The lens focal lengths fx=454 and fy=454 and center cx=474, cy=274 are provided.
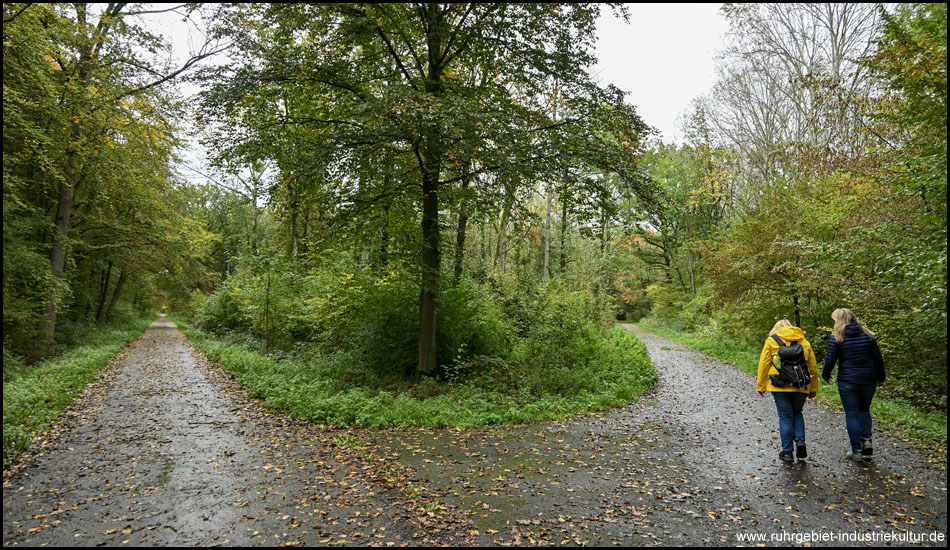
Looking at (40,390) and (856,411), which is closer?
(856,411)

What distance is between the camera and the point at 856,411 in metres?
5.65

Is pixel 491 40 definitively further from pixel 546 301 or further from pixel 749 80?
pixel 749 80

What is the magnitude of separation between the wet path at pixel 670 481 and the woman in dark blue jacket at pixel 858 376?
1.03ft

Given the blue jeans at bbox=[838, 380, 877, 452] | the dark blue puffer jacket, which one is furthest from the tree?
the blue jeans at bbox=[838, 380, 877, 452]

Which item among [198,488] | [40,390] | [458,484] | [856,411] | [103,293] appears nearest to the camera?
[198,488]

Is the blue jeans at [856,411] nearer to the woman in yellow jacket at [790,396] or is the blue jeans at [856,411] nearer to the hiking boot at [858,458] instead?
the hiking boot at [858,458]

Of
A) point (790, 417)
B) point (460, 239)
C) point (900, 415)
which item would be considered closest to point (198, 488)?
point (790, 417)

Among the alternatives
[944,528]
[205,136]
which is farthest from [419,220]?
[944,528]

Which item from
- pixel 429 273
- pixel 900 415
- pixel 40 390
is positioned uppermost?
pixel 429 273

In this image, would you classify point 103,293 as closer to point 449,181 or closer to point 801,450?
point 449,181

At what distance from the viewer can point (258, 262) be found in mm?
14516

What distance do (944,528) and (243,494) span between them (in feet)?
21.6

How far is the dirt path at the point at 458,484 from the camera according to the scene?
4016mm

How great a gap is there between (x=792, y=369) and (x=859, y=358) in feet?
2.51
